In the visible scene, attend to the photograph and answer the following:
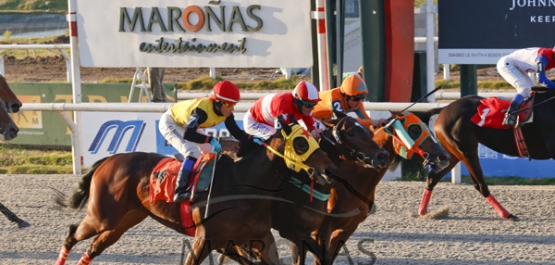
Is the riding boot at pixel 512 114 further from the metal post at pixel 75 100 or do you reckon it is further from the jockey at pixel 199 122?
the metal post at pixel 75 100

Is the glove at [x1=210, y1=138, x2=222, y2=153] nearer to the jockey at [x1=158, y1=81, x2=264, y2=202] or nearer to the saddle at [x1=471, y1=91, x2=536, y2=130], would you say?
the jockey at [x1=158, y1=81, x2=264, y2=202]

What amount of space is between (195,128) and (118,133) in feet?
16.4

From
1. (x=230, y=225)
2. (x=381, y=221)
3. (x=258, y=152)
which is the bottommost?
(x=381, y=221)

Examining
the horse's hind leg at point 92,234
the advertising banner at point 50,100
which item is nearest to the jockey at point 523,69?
the horse's hind leg at point 92,234

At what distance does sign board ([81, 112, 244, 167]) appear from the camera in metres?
9.97

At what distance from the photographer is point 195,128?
208 inches

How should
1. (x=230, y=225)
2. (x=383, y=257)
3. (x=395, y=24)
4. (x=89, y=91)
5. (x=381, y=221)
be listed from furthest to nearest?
(x=89, y=91) < (x=395, y=24) < (x=381, y=221) < (x=383, y=257) < (x=230, y=225)

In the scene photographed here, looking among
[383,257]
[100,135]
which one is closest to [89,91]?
[100,135]

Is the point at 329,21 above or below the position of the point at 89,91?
above

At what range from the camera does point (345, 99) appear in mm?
6508

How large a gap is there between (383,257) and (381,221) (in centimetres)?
125

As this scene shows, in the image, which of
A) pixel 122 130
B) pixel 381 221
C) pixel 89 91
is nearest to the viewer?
pixel 381 221

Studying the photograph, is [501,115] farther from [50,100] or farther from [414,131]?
[50,100]

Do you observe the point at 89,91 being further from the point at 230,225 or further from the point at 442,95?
the point at 230,225
